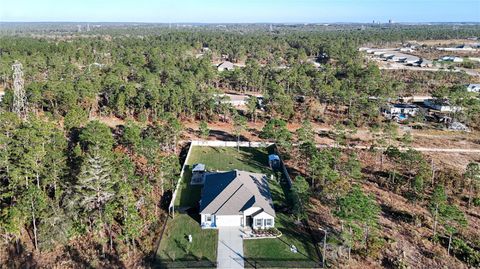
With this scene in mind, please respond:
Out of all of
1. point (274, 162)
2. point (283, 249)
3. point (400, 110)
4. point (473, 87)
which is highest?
point (473, 87)

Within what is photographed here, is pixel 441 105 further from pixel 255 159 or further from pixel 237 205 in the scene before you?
pixel 237 205

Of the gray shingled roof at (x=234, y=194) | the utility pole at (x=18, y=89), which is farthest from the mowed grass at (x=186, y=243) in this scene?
the utility pole at (x=18, y=89)

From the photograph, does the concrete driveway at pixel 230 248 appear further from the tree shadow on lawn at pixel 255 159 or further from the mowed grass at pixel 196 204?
the tree shadow on lawn at pixel 255 159

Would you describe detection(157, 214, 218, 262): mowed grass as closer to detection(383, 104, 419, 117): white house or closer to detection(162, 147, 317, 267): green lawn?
detection(162, 147, 317, 267): green lawn

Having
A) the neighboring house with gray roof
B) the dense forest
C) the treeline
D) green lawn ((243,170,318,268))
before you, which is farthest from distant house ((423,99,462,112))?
the treeline

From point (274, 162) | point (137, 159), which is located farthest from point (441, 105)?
point (137, 159)

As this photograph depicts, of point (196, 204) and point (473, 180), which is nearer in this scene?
point (196, 204)

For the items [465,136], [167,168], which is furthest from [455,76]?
[167,168]
